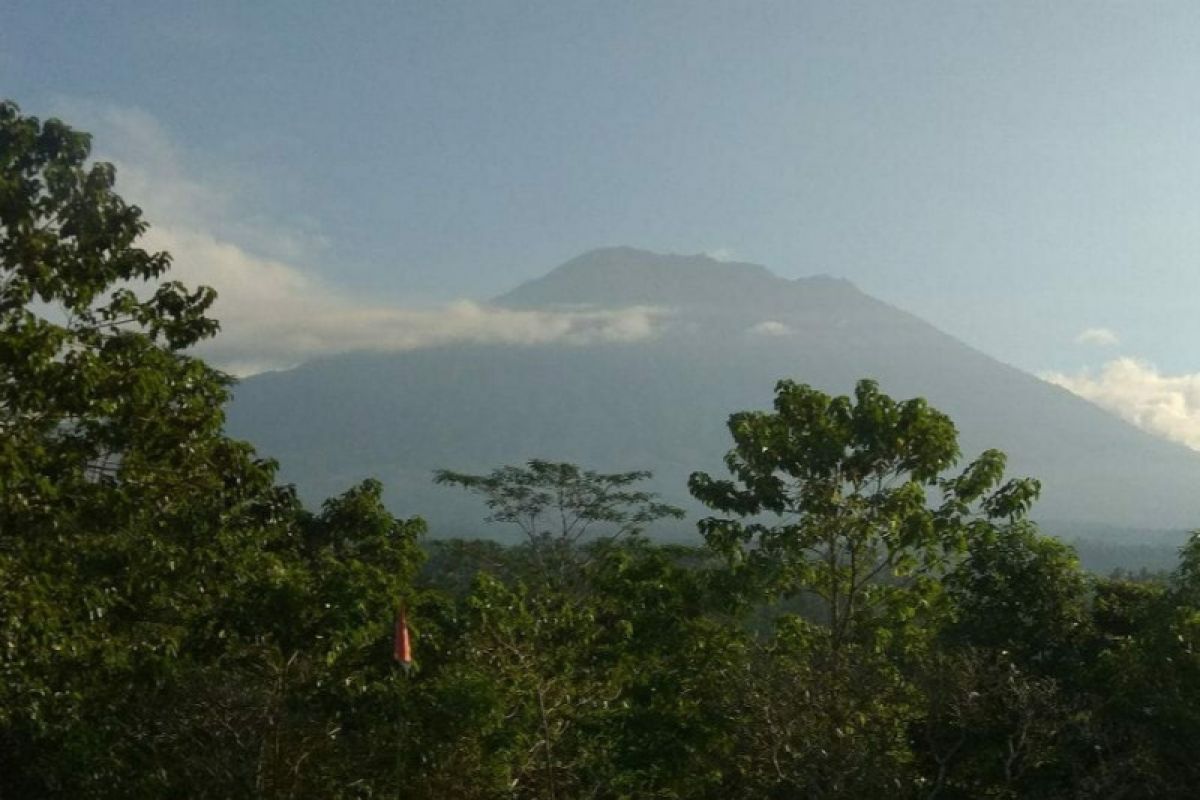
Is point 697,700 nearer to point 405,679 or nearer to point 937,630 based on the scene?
point 937,630

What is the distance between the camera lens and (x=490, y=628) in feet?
40.5

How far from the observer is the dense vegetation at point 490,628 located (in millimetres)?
9398

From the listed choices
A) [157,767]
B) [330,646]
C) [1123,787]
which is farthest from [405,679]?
[1123,787]

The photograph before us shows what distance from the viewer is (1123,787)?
1126 centimetres

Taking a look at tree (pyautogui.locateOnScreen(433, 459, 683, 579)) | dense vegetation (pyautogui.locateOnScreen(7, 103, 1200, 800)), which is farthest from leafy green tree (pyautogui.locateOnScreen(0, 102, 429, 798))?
tree (pyautogui.locateOnScreen(433, 459, 683, 579))

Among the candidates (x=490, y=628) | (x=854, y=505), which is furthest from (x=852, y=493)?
(x=490, y=628)

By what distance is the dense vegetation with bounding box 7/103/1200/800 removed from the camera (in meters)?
9.40

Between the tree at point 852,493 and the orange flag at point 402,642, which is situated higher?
the tree at point 852,493

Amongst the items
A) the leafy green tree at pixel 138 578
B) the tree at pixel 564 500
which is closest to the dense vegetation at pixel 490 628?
the leafy green tree at pixel 138 578

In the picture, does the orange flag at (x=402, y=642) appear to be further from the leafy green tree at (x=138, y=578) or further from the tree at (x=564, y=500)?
the tree at (x=564, y=500)

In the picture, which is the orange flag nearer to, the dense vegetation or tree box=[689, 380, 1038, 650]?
the dense vegetation

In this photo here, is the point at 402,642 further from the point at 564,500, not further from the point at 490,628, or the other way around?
the point at 564,500

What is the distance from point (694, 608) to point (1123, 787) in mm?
5918

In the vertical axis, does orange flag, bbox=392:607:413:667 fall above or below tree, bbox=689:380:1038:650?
below
